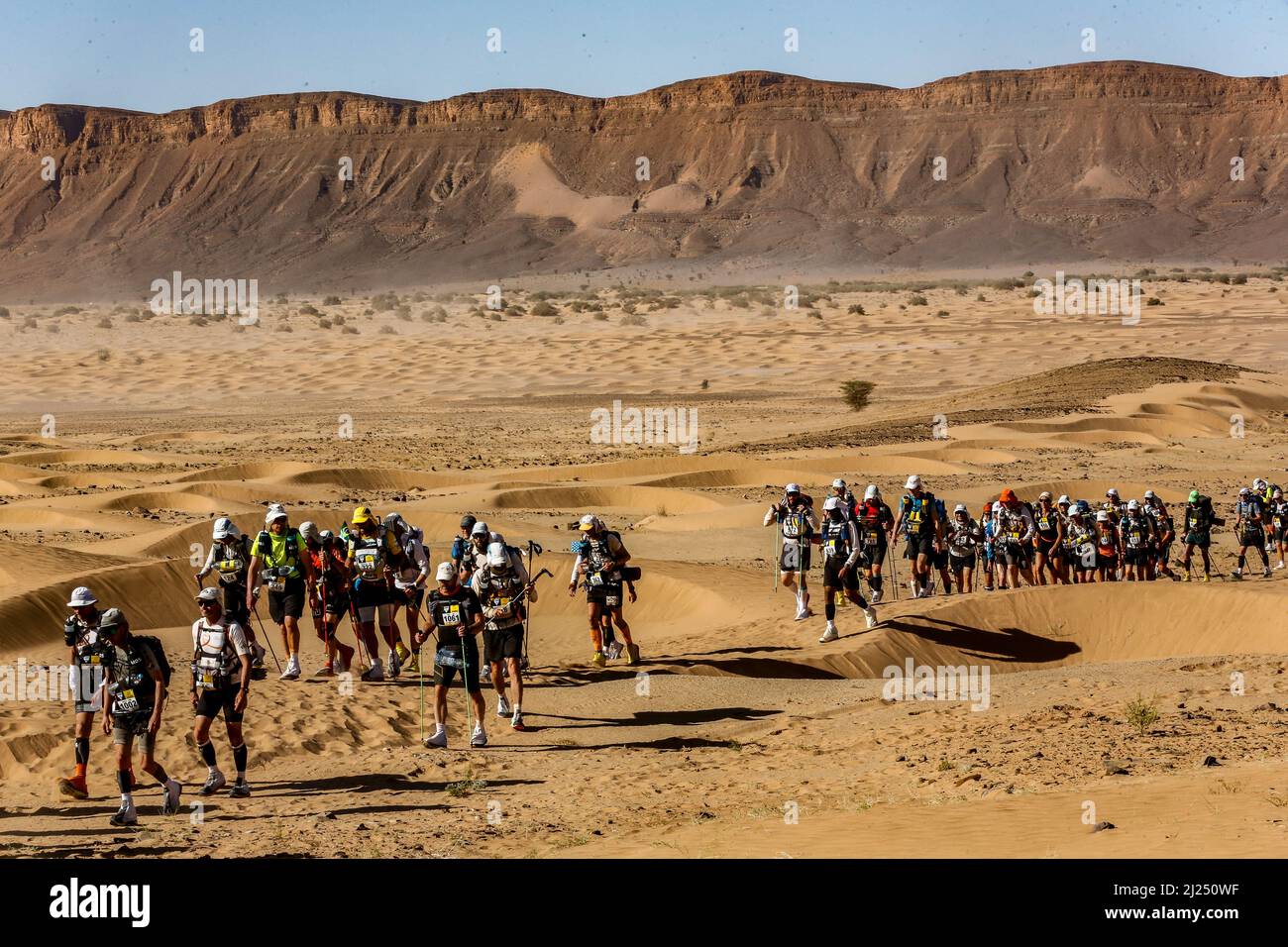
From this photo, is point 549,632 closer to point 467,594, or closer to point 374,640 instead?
point 374,640

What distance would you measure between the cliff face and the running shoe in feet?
389

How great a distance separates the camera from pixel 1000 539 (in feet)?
63.8

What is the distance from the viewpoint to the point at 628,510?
93.8 ft

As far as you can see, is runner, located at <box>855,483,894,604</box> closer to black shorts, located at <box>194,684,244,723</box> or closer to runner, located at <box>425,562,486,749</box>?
runner, located at <box>425,562,486,749</box>

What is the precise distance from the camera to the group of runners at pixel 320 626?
1023 centimetres

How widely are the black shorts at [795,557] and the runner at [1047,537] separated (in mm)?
4379

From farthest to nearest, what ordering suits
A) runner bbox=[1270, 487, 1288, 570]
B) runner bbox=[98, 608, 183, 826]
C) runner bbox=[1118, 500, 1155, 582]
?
runner bbox=[1270, 487, 1288, 570] < runner bbox=[1118, 500, 1155, 582] < runner bbox=[98, 608, 183, 826]

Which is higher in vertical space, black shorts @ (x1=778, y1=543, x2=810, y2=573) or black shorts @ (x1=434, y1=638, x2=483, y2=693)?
black shorts @ (x1=778, y1=543, x2=810, y2=573)

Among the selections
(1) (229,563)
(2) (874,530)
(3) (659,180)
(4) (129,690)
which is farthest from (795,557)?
(3) (659,180)

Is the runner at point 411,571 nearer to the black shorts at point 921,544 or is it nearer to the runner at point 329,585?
the runner at point 329,585

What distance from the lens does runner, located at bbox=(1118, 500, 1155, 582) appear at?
20.2 m

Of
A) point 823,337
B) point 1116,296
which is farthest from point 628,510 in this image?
point 1116,296

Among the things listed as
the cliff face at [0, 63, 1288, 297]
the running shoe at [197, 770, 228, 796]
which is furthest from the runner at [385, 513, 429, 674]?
the cliff face at [0, 63, 1288, 297]

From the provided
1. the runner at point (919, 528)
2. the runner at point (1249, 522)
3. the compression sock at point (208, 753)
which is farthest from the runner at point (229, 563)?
the runner at point (1249, 522)
